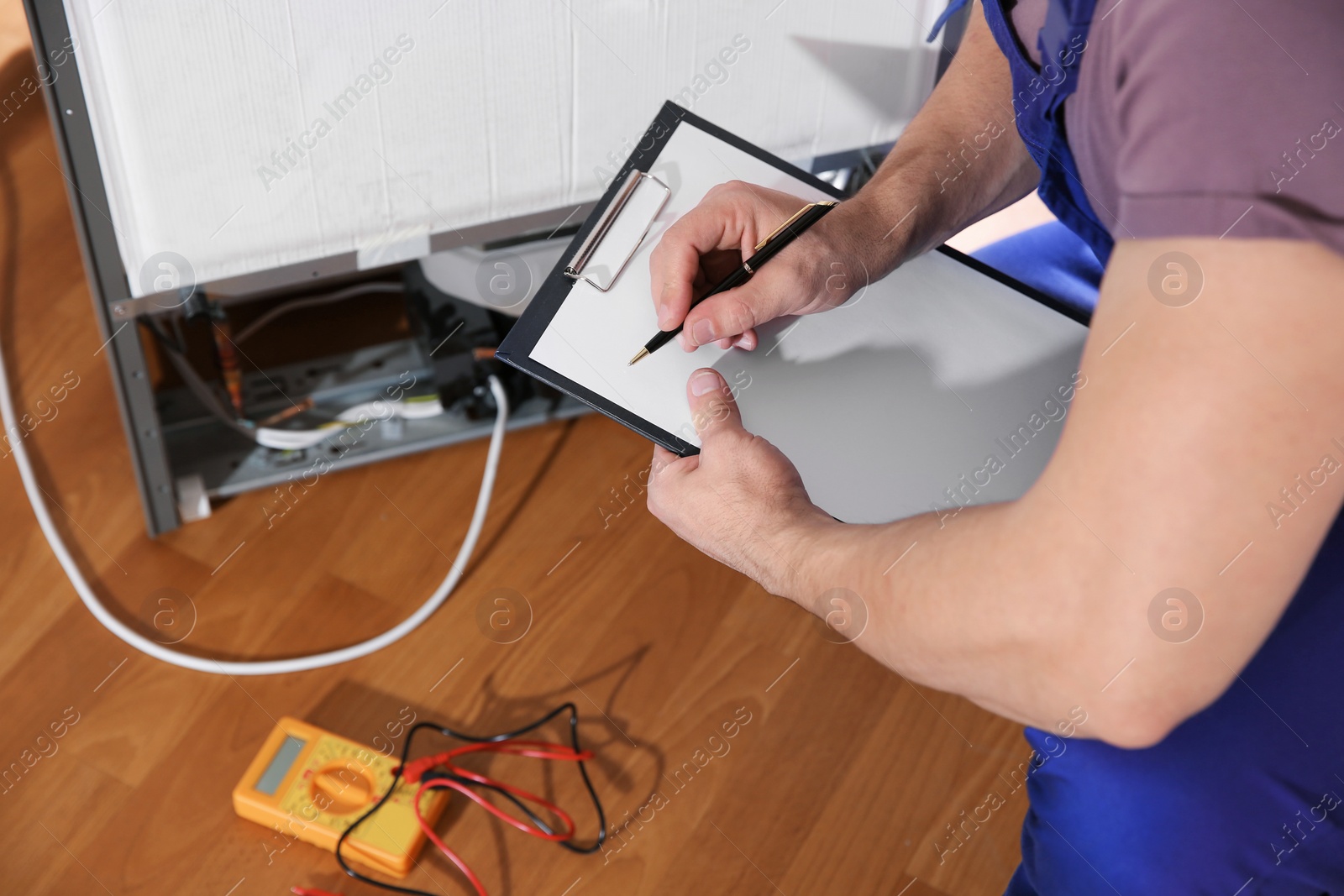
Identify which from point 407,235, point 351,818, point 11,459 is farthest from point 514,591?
point 11,459

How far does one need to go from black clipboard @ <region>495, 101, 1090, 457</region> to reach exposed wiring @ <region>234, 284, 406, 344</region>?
53 centimetres

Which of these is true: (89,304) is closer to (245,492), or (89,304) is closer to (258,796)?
(245,492)

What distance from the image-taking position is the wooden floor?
2.98 feet

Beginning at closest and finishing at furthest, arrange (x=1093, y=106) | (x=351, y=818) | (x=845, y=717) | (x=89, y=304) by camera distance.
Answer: (x=1093, y=106) < (x=351, y=818) < (x=845, y=717) < (x=89, y=304)

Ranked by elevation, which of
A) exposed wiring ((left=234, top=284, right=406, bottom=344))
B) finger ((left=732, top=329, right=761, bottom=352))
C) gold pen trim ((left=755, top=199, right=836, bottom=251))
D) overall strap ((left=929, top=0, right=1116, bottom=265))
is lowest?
exposed wiring ((left=234, top=284, right=406, bottom=344))

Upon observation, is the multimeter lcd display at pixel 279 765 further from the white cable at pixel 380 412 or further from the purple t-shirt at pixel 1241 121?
the purple t-shirt at pixel 1241 121

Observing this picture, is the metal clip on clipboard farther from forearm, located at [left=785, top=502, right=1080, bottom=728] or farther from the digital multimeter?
the digital multimeter

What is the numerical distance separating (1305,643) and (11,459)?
1.23 meters

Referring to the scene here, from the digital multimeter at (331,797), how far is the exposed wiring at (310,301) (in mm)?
517

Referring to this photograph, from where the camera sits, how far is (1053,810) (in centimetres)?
63

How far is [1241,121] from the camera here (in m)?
0.42

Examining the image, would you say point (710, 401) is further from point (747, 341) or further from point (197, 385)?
point (197, 385)

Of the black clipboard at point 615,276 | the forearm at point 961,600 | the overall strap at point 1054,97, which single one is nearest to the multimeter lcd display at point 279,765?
the black clipboard at point 615,276

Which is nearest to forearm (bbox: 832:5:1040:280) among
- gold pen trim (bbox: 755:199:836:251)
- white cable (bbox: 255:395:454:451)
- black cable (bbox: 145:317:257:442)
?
gold pen trim (bbox: 755:199:836:251)
